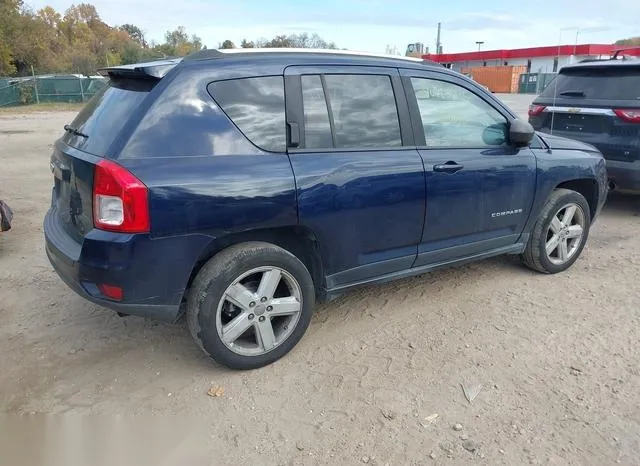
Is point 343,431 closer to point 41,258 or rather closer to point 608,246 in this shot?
point 41,258

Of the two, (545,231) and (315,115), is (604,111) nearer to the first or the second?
(545,231)

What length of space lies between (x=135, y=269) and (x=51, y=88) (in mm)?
36757

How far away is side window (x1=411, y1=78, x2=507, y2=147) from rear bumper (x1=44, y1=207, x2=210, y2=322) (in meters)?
1.90

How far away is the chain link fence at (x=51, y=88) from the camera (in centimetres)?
3322

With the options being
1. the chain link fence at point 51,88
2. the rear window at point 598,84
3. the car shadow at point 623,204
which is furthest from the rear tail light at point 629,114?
the chain link fence at point 51,88

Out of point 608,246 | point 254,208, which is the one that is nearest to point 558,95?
point 608,246

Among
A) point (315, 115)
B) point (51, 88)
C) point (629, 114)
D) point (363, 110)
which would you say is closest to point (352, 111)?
point (363, 110)

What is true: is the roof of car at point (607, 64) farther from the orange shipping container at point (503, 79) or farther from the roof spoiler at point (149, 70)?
the orange shipping container at point (503, 79)

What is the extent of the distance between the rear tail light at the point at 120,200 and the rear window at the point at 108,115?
193 millimetres

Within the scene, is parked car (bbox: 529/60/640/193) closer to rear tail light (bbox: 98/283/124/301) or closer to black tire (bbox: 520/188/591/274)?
black tire (bbox: 520/188/591/274)

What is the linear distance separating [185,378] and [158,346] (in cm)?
46

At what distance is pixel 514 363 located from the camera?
3375mm

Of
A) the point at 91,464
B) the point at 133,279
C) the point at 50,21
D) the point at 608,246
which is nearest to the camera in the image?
the point at 91,464

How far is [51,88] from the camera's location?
34.5m
